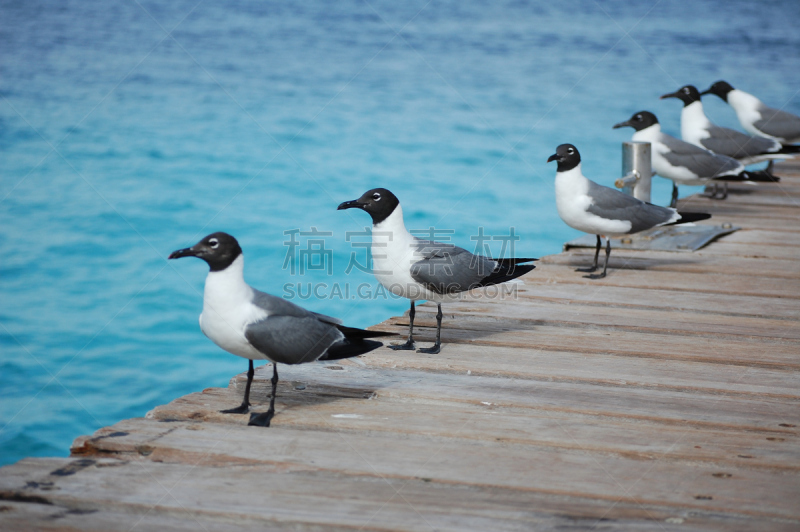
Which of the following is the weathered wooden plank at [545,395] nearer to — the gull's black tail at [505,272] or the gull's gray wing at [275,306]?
the gull's gray wing at [275,306]

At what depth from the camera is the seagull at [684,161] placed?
493cm

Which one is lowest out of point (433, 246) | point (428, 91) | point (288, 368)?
point (288, 368)

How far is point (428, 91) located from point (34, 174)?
6.70m

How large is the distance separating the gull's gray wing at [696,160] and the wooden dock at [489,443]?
186 centimetres

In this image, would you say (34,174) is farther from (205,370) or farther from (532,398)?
(532,398)

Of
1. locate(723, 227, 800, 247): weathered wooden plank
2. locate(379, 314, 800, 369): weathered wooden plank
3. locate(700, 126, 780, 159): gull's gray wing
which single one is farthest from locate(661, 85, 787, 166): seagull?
locate(379, 314, 800, 369): weathered wooden plank

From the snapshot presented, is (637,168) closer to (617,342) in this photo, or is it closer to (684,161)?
(684,161)

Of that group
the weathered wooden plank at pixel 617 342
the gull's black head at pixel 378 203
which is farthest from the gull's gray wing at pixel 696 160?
the gull's black head at pixel 378 203

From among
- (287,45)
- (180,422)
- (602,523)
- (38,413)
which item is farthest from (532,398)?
(287,45)

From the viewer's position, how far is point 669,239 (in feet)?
14.6

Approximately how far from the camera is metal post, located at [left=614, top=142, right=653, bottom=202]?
4.61 meters

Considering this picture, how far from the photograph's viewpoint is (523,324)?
3164 mm

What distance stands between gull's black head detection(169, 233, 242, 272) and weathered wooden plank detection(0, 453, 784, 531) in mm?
551

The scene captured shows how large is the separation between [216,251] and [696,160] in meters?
3.70
